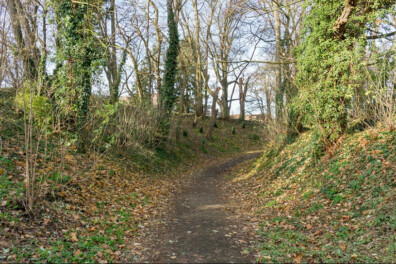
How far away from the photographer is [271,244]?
17.0 ft

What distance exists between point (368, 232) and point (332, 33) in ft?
22.6

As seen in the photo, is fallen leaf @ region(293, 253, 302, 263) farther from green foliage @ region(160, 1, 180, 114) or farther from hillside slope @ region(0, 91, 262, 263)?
green foliage @ region(160, 1, 180, 114)

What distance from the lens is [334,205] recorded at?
620cm

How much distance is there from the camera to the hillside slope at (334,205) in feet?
14.8

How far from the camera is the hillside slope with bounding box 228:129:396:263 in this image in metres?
4.51

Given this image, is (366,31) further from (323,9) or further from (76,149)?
(76,149)

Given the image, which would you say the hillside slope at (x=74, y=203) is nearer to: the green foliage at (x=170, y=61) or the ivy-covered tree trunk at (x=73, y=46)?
the ivy-covered tree trunk at (x=73, y=46)

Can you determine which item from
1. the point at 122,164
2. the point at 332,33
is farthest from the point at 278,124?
the point at 122,164

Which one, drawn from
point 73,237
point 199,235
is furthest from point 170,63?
point 73,237

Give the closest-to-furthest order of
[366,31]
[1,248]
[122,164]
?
[1,248]
[366,31]
[122,164]

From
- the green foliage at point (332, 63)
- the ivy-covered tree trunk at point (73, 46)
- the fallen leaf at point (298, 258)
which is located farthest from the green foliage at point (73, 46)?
the fallen leaf at point (298, 258)

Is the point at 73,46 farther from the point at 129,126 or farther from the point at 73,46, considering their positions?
the point at 129,126

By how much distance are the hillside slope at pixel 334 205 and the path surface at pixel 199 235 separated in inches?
22.5

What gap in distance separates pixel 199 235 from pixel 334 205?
323 centimetres
